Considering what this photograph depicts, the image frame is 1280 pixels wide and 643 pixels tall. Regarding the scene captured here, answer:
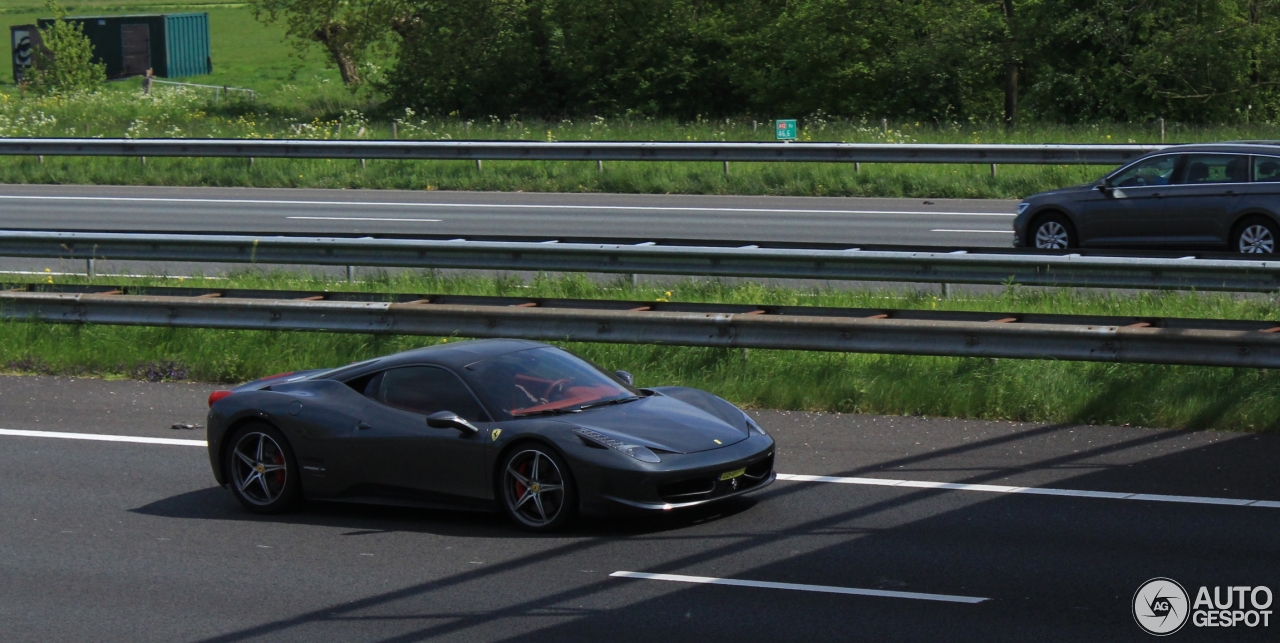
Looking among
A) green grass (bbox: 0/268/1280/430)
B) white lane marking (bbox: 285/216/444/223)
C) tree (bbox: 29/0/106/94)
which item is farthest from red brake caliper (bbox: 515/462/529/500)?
tree (bbox: 29/0/106/94)

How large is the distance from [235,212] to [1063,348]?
16.8 meters

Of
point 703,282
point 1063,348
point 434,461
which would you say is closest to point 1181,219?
point 703,282

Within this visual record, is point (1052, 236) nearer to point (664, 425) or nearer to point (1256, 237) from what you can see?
point (1256, 237)

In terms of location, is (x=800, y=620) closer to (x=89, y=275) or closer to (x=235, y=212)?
(x=89, y=275)

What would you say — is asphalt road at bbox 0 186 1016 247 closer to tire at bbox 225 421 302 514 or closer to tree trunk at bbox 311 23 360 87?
tire at bbox 225 421 302 514

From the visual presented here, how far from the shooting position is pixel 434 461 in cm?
855

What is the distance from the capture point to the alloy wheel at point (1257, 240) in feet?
52.6

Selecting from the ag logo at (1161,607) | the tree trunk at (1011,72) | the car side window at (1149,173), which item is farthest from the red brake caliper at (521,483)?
the tree trunk at (1011,72)

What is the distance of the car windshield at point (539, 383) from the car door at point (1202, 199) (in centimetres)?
997

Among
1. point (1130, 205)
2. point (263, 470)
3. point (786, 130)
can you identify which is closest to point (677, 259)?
point (263, 470)

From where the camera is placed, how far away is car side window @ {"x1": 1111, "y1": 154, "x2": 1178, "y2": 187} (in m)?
17.1

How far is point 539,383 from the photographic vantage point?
346 inches

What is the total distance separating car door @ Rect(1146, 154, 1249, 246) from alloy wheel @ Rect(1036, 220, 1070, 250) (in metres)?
1.00

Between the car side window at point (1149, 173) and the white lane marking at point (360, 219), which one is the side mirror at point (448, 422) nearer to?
the car side window at point (1149, 173)
